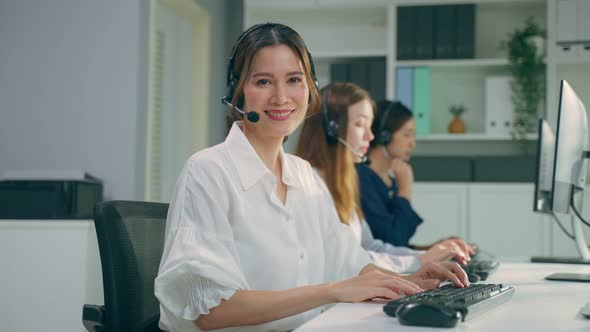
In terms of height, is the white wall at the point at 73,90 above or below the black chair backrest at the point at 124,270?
above

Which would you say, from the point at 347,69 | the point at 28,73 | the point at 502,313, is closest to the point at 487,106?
the point at 347,69

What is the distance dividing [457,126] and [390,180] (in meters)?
1.31

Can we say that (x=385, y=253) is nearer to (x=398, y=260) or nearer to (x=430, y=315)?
(x=398, y=260)

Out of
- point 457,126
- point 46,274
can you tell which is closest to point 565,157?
point 46,274

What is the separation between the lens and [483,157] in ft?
12.3

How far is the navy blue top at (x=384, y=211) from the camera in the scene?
246 centimetres

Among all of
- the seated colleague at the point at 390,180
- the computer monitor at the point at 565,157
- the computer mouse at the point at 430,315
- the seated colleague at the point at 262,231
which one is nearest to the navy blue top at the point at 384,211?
the seated colleague at the point at 390,180

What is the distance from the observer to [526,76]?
3672 mm

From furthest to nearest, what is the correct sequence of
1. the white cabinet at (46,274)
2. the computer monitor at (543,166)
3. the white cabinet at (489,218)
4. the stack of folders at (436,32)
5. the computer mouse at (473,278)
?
the stack of folders at (436,32) < the white cabinet at (489,218) < the white cabinet at (46,274) < the computer monitor at (543,166) < the computer mouse at (473,278)

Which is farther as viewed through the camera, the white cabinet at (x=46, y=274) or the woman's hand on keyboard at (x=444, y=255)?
the white cabinet at (x=46, y=274)

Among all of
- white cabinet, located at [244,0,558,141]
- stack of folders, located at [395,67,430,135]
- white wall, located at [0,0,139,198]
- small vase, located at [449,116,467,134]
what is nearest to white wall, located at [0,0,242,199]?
white wall, located at [0,0,139,198]

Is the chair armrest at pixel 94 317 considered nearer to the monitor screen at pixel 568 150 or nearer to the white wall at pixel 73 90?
the monitor screen at pixel 568 150

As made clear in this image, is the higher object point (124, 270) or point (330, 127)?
point (330, 127)

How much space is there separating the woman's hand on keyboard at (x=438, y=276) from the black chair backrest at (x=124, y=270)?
50 centimetres
